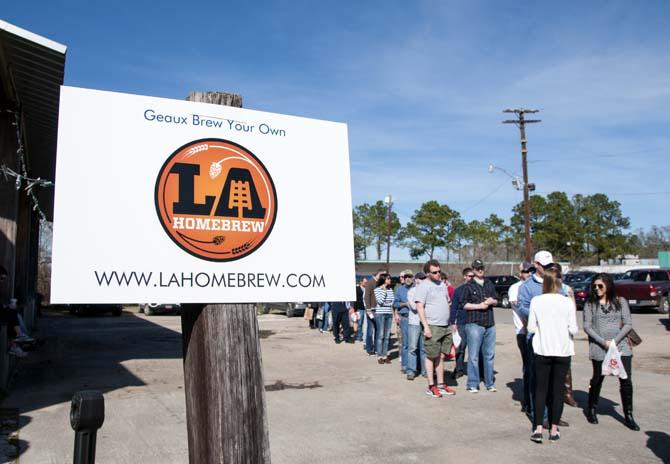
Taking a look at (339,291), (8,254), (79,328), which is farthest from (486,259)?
(339,291)

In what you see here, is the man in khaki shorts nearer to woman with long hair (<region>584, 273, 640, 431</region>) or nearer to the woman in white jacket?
woman with long hair (<region>584, 273, 640, 431</region>)

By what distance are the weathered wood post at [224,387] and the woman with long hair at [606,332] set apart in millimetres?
5596

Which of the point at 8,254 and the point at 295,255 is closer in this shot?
the point at 295,255

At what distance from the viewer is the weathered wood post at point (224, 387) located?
250cm

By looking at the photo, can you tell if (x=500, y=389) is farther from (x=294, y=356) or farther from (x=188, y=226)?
(x=188, y=226)

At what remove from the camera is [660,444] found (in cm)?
623

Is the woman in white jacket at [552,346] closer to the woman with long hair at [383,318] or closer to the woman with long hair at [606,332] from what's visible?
the woman with long hair at [606,332]

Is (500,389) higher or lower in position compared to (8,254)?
lower

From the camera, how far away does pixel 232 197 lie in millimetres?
2561

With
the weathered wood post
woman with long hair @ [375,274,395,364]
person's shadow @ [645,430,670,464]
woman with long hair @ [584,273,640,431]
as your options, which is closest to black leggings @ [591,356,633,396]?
woman with long hair @ [584,273,640,431]

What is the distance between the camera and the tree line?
69.0 metres

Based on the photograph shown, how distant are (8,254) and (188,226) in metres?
8.54

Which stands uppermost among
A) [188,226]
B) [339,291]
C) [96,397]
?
[188,226]

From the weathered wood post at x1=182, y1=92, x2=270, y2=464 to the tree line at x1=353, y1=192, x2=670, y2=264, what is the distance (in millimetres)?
63686
